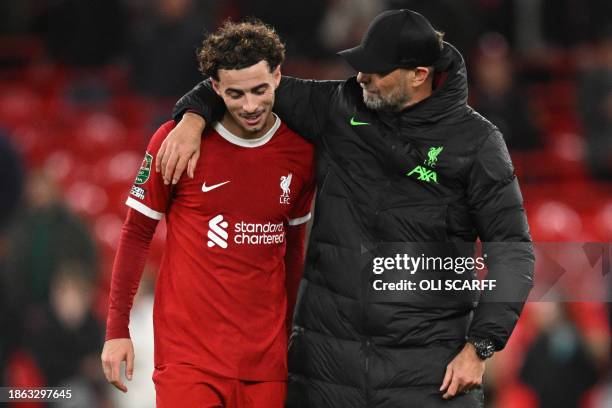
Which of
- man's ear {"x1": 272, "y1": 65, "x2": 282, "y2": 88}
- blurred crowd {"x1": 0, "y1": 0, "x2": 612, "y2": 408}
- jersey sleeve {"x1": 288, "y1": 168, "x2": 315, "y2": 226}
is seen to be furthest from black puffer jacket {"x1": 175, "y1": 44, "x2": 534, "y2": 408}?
blurred crowd {"x1": 0, "y1": 0, "x2": 612, "y2": 408}

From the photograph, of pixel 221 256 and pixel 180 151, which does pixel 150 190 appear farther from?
pixel 221 256

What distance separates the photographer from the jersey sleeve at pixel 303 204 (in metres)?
4.52

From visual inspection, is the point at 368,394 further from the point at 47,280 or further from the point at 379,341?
the point at 47,280

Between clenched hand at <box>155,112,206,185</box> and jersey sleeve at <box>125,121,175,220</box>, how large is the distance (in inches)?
1.4

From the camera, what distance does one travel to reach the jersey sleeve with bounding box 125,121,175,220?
4.30 meters

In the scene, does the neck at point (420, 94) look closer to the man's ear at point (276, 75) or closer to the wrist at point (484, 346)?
the man's ear at point (276, 75)

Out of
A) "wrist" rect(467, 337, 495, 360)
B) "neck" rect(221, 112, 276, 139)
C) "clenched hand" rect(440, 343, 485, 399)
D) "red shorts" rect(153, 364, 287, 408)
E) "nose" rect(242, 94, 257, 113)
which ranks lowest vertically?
"red shorts" rect(153, 364, 287, 408)

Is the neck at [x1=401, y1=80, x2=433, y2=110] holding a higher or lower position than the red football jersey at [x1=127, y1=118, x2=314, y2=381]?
higher

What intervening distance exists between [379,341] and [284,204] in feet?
1.84

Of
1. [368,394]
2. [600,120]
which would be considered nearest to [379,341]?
[368,394]

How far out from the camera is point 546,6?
11.3 m

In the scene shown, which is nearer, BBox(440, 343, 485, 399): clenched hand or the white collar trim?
BBox(440, 343, 485, 399): clenched hand

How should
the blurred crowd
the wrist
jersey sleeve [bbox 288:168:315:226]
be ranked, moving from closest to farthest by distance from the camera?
the wrist < jersey sleeve [bbox 288:168:315:226] < the blurred crowd

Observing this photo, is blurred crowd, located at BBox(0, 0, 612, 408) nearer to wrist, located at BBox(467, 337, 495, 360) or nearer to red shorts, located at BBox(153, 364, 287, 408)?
red shorts, located at BBox(153, 364, 287, 408)
